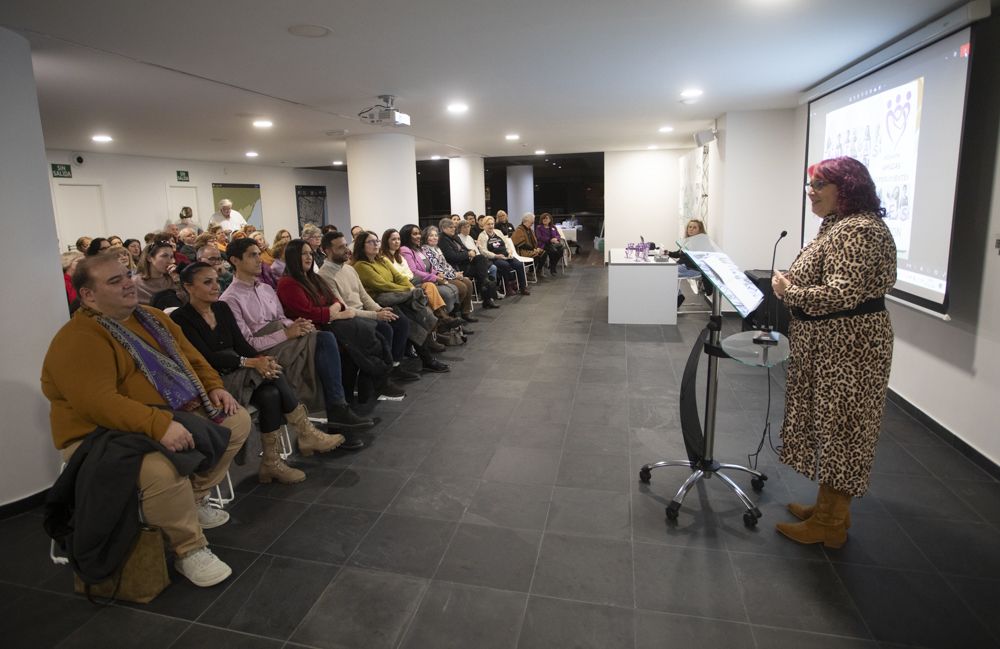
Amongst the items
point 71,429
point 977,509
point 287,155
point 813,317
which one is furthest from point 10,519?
point 287,155

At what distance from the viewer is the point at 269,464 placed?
3090 millimetres

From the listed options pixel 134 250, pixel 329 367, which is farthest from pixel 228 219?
pixel 329 367

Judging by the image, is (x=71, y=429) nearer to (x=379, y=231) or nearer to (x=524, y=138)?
(x=379, y=231)

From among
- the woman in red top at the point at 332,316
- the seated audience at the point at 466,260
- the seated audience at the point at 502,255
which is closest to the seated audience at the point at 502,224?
the seated audience at the point at 502,255

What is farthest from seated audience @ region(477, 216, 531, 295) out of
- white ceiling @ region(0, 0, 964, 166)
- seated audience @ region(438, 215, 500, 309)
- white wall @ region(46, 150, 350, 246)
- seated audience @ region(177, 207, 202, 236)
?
white wall @ region(46, 150, 350, 246)

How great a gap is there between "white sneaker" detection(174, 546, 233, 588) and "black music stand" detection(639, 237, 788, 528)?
1954 millimetres

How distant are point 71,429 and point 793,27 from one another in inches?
174

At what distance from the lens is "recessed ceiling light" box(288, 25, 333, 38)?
3309 mm

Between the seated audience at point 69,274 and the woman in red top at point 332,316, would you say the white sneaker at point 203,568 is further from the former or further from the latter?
the seated audience at point 69,274

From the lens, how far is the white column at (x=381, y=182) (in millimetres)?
8086

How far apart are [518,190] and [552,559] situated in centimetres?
1700

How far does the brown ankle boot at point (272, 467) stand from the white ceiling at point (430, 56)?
90.1 inches

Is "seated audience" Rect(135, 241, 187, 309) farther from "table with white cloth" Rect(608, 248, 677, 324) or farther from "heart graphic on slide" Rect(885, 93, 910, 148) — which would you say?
"heart graphic on slide" Rect(885, 93, 910, 148)

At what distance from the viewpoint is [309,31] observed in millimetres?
3385
